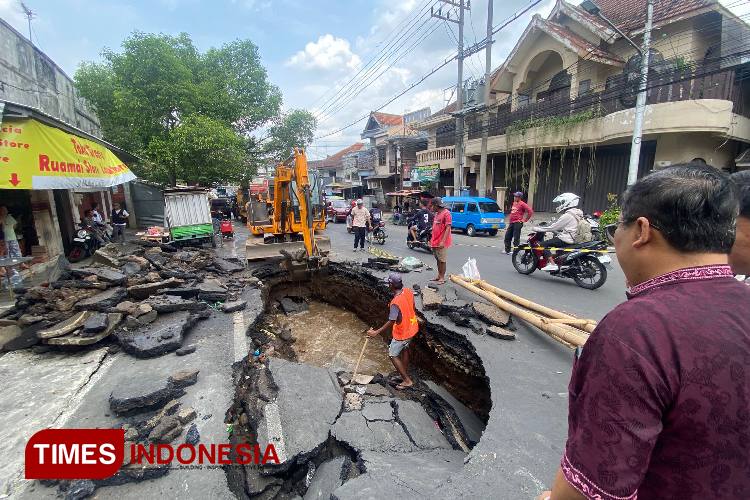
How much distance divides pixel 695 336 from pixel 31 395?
17.2 feet

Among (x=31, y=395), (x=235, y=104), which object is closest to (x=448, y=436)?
(x=31, y=395)

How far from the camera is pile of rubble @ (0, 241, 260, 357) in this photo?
14.4 feet

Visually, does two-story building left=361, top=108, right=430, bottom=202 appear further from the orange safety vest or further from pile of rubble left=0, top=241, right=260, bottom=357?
the orange safety vest

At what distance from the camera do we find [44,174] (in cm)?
526

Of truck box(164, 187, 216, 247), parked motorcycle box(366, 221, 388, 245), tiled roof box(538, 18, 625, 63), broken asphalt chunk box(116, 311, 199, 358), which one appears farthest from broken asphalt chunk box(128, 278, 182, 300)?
tiled roof box(538, 18, 625, 63)

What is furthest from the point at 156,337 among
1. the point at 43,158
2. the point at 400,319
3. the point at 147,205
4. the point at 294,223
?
the point at 147,205

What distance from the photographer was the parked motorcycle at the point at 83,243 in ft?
33.4

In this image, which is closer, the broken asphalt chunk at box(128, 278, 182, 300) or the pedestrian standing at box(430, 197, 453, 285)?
the broken asphalt chunk at box(128, 278, 182, 300)

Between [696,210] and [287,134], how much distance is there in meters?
24.7

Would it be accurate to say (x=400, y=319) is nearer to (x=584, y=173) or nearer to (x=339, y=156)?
(x=584, y=173)

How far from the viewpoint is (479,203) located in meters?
15.9

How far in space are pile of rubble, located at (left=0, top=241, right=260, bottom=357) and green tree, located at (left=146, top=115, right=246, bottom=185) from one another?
7.27 m

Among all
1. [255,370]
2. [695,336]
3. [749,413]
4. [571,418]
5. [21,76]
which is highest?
[21,76]

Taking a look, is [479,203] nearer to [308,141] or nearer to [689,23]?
[689,23]
